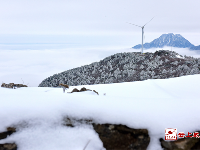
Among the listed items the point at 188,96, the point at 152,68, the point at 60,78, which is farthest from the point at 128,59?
the point at 188,96

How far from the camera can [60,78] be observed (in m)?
48.9

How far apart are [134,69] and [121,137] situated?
36118 millimetres

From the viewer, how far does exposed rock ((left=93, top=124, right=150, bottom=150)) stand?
16.2 ft

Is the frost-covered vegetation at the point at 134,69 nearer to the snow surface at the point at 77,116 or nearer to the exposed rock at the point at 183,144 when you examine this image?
the snow surface at the point at 77,116

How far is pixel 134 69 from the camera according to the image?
40094 millimetres

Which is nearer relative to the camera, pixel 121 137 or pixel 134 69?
pixel 121 137

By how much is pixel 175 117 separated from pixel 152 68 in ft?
111

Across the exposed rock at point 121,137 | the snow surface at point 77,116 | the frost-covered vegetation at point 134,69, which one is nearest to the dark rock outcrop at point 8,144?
the snow surface at point 77,116

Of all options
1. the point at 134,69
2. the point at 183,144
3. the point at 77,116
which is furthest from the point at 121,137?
the point at 134,69

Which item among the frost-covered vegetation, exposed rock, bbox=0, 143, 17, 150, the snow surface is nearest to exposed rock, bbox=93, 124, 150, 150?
the snow surface

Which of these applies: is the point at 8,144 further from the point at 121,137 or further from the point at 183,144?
the point at 183,144

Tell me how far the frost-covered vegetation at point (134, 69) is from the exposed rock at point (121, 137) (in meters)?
27.4

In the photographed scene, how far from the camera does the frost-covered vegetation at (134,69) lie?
107 feet

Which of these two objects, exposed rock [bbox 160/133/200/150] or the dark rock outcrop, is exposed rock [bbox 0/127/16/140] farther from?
exposed rock [bbox 160/133/200/150]
